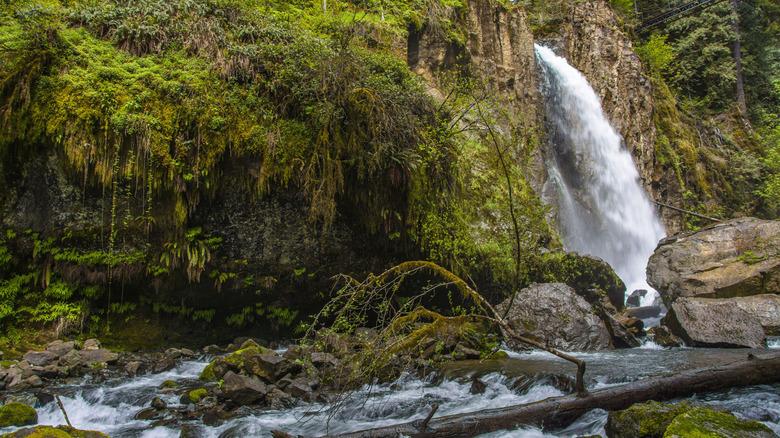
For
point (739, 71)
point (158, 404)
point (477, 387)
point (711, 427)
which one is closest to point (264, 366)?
point (158, 404)

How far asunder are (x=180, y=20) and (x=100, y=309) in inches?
224

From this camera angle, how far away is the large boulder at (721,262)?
9.23m

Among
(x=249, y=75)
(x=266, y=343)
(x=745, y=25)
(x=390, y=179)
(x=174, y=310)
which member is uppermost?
(x=745, y=25)

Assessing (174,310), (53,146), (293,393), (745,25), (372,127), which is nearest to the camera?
(293,393)

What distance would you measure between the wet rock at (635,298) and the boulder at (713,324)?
6705 mm

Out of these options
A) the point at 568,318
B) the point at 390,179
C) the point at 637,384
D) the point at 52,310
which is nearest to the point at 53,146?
the point at 52,310

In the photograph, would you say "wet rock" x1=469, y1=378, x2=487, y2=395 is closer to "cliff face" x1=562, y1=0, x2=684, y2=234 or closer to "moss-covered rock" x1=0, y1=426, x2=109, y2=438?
"moss-covered rock" x1=0, y1=426, x2=109, y2=438

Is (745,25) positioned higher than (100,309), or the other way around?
(745,25)

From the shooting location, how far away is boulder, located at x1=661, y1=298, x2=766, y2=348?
24.1 ft

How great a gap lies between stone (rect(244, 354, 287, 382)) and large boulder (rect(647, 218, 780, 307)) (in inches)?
392

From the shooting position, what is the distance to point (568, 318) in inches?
324

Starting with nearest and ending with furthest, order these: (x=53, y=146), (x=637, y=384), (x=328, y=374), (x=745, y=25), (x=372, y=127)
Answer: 1. (x=637, y=384)
2. (x=328, y=374)
3. (x=53, y=146)
4. (x=372, y=127)
5. (x=745, y=25)

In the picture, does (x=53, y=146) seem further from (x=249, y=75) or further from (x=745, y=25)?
(x=745, y=25)

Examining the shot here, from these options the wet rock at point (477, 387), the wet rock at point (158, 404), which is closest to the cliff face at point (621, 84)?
the wet rock at point (477, 387)
